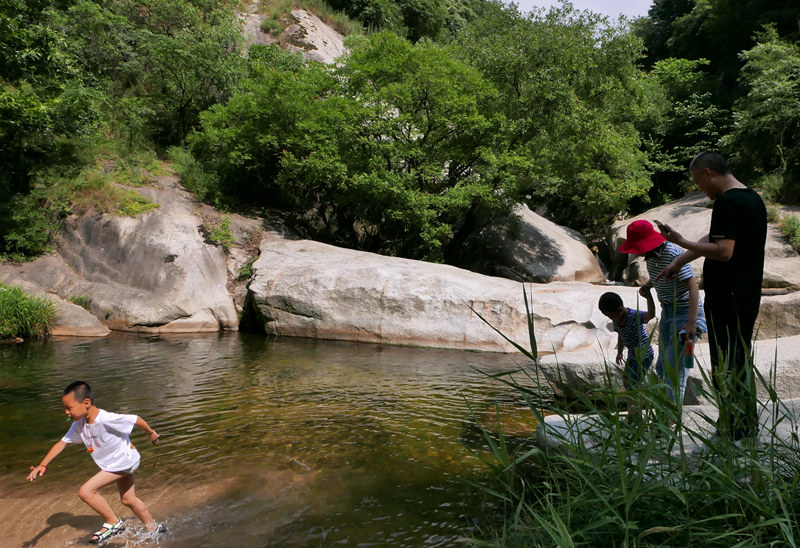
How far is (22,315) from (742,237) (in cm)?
1332

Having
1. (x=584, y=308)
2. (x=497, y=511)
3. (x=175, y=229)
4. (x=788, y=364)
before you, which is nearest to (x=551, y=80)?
(x=584, y=308)

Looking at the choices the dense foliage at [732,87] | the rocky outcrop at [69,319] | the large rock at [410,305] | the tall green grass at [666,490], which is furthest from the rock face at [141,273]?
the dense foliage at [732,87]

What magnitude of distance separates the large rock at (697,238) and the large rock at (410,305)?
3.31 metres

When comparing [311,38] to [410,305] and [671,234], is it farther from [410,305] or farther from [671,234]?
[671,234]

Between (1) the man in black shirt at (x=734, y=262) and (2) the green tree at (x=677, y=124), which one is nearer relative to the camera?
(1) the man in black shirt at (x=734, y=262)

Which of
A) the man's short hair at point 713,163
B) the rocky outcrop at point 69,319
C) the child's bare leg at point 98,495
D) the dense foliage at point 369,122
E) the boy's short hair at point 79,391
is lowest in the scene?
the rocky outcrop at point 69,319

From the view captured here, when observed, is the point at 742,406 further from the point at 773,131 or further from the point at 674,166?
the point at 674,166

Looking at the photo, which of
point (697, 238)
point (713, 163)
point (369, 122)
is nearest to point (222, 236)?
point (369, 122)

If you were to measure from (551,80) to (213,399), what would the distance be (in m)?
14.5

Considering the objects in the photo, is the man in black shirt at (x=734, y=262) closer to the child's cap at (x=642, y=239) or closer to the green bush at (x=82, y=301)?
the child's cap at (x=642, y=239)

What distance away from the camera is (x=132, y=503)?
394cm

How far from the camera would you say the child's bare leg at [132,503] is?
3.93 m

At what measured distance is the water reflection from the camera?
13.1 ft

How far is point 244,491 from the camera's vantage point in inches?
179
